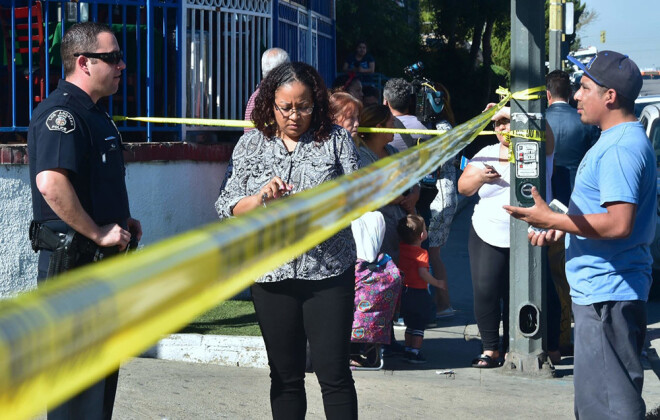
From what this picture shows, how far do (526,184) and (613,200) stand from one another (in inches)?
82.5

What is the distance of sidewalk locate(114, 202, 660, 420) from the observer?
17.8 feet

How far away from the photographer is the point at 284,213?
206 cm

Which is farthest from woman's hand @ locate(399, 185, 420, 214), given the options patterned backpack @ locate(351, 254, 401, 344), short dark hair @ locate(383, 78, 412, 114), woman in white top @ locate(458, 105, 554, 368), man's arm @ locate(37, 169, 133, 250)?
man's arm @ locate(37, 169, 133, 250)

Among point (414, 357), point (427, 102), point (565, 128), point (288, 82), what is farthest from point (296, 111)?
point (427, 102)

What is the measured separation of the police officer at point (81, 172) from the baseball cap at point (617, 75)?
2.00 metres

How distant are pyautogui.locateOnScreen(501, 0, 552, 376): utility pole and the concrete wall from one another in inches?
120

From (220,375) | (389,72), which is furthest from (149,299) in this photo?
(389,72)

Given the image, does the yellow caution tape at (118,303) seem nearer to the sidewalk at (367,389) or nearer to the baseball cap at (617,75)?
the baseball cap at (617,75)

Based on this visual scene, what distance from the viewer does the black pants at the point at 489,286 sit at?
656 centimetres

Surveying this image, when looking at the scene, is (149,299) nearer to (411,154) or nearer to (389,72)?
(411,154)

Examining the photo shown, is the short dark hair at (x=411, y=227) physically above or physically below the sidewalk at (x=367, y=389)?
above

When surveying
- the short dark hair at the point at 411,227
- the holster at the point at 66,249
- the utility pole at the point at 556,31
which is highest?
the utility pole at the point at 556,31

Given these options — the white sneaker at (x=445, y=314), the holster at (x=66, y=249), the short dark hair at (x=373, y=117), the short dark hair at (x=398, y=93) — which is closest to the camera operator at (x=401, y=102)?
the short dark hair at (x=398, y=93)

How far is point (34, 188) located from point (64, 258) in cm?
33
